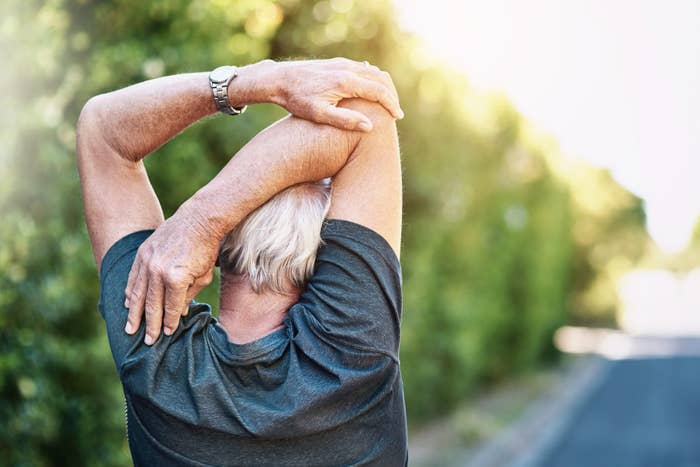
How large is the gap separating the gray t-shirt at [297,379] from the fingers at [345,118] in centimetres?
17

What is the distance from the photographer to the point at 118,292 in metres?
1.56

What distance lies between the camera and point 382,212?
1.53 metres

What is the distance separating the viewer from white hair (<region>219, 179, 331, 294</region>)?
154cm

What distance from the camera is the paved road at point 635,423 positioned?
949 cm

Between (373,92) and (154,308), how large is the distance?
555 mm

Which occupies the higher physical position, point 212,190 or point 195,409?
point 212,190

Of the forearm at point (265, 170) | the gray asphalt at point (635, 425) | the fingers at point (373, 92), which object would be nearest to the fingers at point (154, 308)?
the forearm at point (265, 170)

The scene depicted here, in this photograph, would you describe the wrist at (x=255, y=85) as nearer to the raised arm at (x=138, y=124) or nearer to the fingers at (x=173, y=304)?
the raised arm at (x=138, y=124)

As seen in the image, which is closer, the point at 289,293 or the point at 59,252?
the point at 289,293

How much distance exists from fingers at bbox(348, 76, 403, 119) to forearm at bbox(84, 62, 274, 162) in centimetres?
18

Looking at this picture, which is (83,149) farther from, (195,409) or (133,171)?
(195,409)

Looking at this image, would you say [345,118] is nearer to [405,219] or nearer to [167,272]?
[167,272]

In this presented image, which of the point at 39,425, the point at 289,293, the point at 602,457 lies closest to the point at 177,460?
the point at 289,293

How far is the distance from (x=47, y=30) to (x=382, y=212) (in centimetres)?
251
